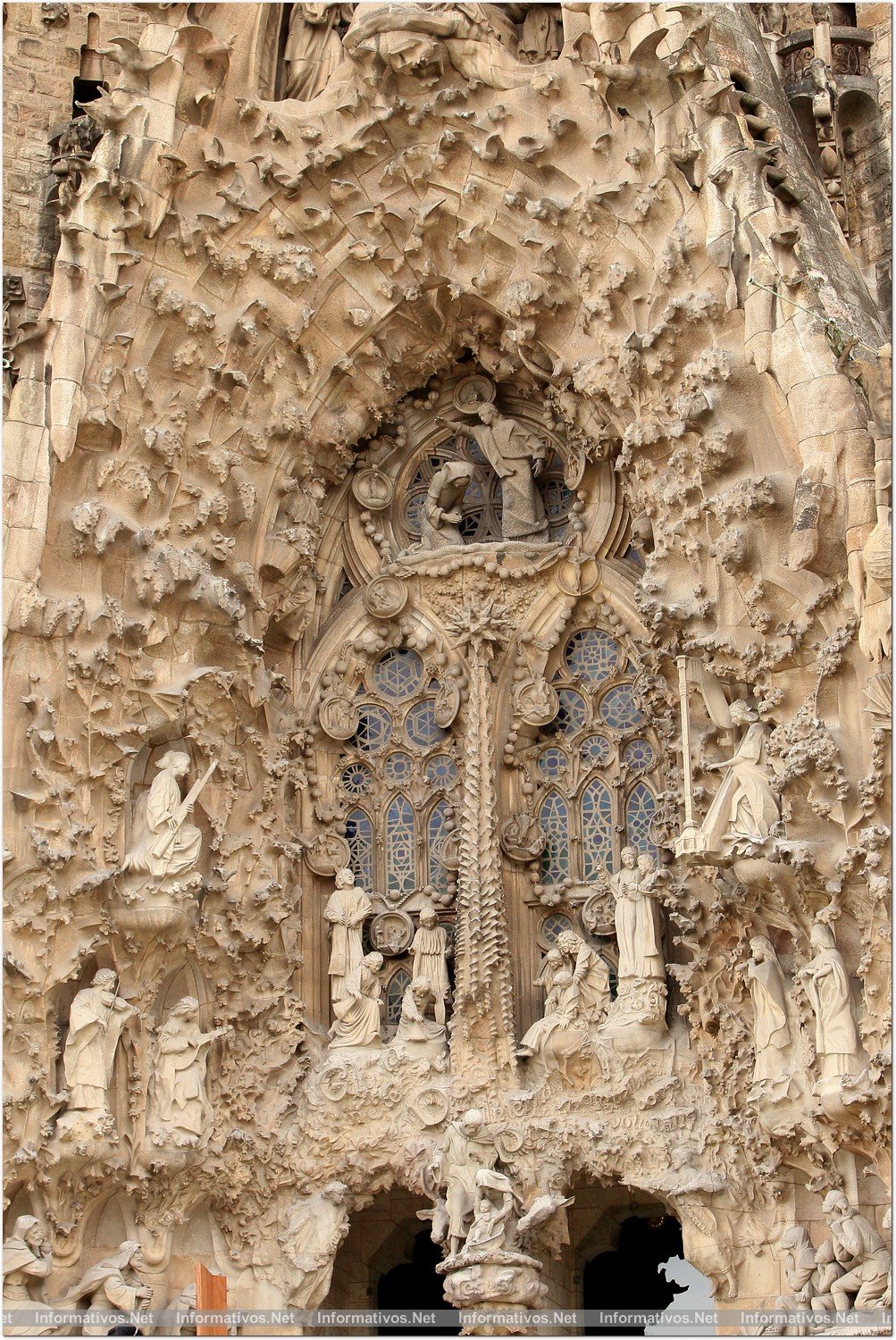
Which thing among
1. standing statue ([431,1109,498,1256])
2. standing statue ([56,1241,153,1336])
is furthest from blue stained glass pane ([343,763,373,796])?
standing statue ([56,1241,153,1336])

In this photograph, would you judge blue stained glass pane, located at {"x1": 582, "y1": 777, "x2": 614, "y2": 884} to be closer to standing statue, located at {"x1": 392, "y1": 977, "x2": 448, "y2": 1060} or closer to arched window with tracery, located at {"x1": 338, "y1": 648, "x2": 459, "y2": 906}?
arched window with tracery, located at {"x1": 338, "y1": 648, "x2": 459, "y2": 906}

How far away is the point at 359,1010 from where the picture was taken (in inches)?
563

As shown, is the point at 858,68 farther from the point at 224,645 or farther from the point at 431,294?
the point at 224,645

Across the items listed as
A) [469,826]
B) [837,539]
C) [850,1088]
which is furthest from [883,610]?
[469,826]

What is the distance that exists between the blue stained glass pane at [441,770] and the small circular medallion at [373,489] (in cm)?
164

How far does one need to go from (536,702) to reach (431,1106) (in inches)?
98.5

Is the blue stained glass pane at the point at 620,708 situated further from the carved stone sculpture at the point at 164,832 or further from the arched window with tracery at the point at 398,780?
the carved stone sculpture at the point at 164,832

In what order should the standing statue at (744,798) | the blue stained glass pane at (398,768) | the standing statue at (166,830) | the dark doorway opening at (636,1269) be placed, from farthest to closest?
the blue stained glass pane at (398,768), the dark doorway opening at (636,1269), the standing statue at (166,830), the standing statue at (744,798)

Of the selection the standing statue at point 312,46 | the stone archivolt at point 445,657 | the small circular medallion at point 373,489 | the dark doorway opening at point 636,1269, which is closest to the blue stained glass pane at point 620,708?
the stone archivolt at point 445,657

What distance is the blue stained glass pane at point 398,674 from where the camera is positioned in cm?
1512

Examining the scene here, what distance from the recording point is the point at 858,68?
14.7 metres

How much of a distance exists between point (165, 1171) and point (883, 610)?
16.6ft

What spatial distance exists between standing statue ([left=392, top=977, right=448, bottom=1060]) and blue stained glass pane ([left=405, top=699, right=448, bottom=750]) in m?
1.56

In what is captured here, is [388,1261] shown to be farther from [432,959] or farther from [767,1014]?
[767,1014]
